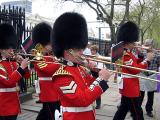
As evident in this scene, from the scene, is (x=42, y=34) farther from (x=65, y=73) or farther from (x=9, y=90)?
(x=65, y=73)

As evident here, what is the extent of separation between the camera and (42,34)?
6109 mm

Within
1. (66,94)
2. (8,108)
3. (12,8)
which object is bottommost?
(8,108)

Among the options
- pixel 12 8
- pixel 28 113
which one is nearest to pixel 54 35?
pixel 28 113

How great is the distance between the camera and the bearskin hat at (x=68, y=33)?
3.47 meters

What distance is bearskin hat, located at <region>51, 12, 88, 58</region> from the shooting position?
3467 mm

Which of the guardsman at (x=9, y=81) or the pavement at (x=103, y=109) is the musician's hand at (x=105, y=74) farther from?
the pavement at (x=103, y=109)

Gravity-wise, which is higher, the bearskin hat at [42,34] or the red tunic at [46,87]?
the bearskin hat at [42,34]

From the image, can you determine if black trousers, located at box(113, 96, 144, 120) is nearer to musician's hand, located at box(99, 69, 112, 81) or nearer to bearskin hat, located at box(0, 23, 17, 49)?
bearskin hat, located at box(0, 23, 17, 49)

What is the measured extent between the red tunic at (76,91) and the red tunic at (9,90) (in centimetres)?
126

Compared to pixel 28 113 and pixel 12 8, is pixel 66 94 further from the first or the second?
pixel 12 8

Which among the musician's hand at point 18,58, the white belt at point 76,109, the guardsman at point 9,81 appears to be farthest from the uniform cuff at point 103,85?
the musician's hand at point 18,58

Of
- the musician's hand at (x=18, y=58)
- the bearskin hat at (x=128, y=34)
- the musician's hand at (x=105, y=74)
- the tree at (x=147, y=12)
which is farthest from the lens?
the tree at (x=147, y=12)

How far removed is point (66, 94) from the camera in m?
3.16

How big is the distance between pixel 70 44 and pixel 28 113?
3.92m
